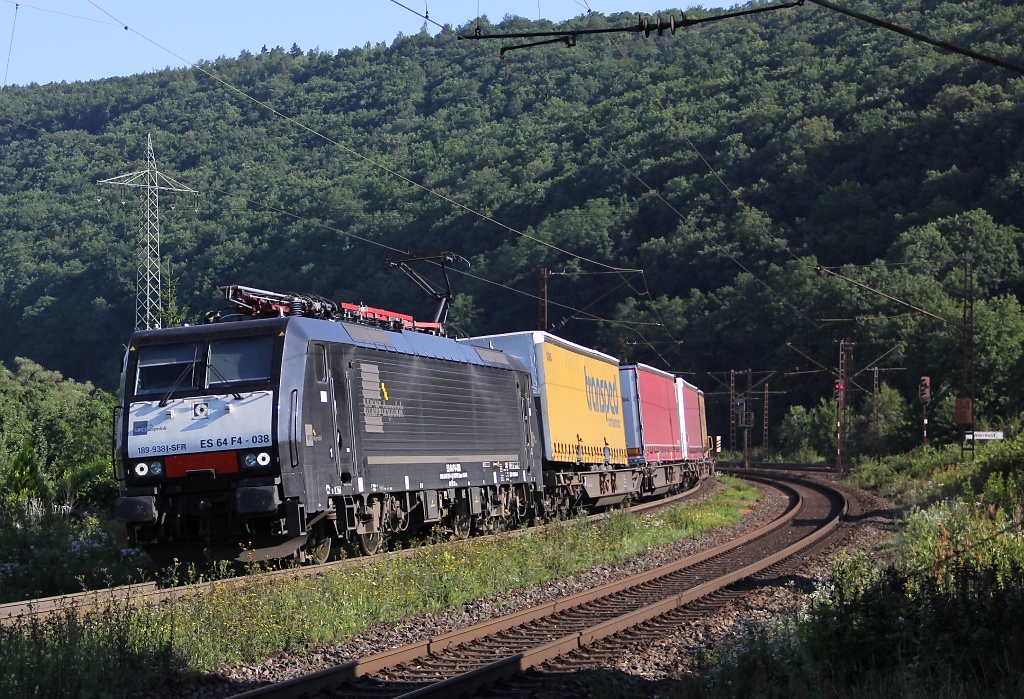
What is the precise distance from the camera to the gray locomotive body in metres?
14.1

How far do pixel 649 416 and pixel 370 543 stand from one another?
1686 cm

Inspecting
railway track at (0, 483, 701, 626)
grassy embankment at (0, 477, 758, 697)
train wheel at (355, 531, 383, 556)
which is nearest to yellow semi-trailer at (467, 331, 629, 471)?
grassy embankment at (0, 477, 758, 697)

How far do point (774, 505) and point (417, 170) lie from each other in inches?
2399

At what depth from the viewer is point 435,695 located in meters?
8.36

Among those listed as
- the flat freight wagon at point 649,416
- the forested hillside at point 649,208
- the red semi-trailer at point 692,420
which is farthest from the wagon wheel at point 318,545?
the forested hillside at point 649,208

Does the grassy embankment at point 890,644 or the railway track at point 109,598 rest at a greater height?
the railway track at point 109,598

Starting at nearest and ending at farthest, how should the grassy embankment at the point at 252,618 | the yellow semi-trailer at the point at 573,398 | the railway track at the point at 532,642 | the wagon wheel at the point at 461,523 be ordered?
the grassy embankment at the point at 252,618
the railway track at the point at 532,642
the wagon wheel at the point at 461,523
the yellow semi-trailer at the point at 573,398

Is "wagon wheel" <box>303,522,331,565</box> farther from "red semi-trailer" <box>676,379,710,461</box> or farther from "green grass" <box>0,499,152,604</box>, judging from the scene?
"red semi-trailer" <box>676,379,710,461</box>

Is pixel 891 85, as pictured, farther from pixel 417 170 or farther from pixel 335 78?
pixel 335 78

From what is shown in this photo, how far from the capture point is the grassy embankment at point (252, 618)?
28.2 feet

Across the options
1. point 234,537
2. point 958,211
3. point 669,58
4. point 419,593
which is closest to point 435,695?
point 419,593

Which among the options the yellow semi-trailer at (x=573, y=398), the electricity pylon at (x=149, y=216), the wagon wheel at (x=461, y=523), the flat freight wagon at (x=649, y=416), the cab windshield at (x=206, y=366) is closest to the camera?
the cab windshield at (x=206, y=366)

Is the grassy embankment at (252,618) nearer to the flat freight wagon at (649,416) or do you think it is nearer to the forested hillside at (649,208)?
the flat freight wagon at (649,416)

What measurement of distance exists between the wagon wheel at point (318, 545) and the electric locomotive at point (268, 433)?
0.02 metres
